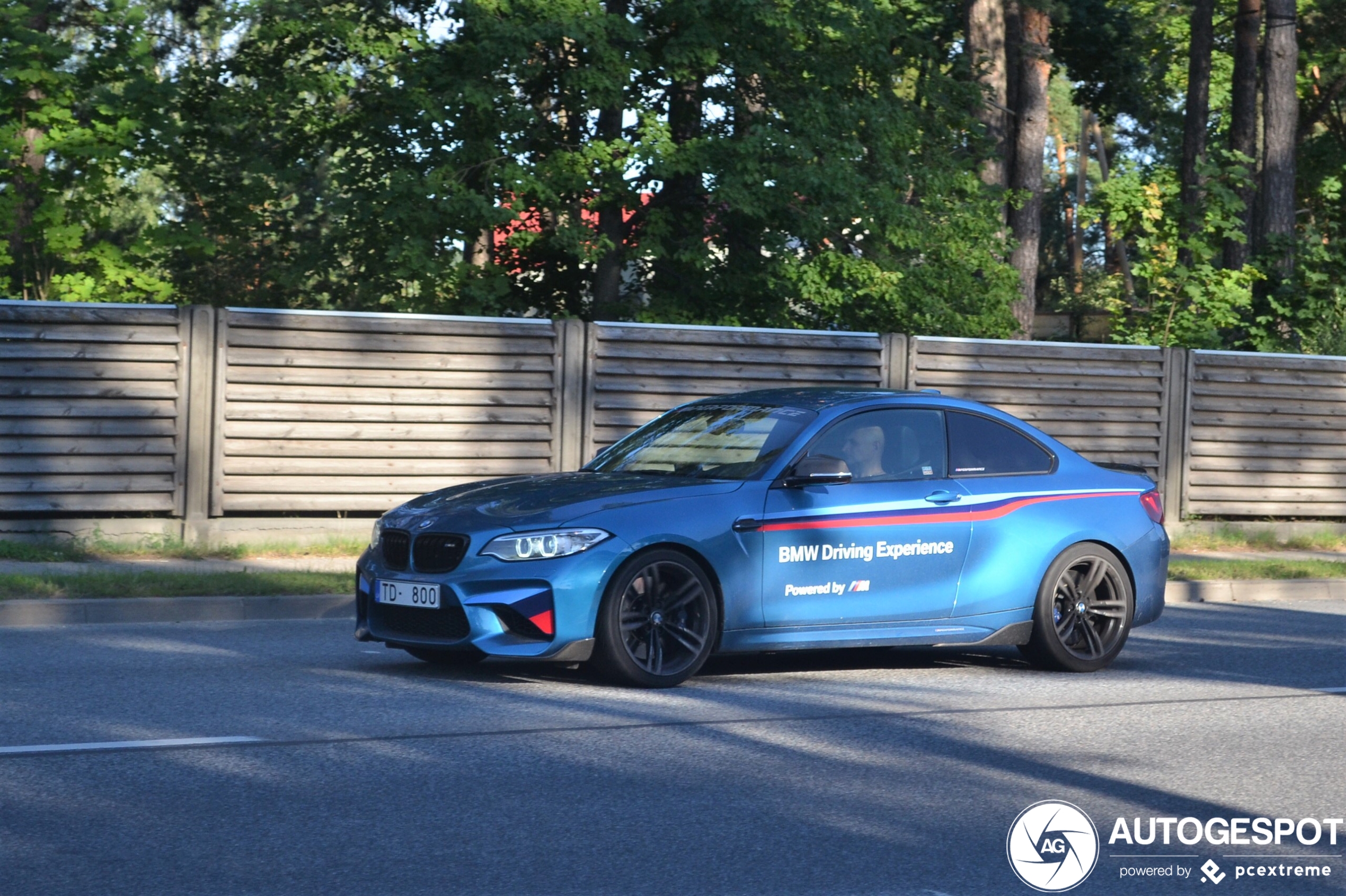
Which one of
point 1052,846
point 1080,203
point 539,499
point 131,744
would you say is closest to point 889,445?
point 539,499

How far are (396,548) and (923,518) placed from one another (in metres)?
2.90

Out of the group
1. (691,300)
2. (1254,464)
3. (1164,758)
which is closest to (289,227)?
(691,300)

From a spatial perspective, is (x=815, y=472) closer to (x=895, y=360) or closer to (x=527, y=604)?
(x=527, y=604)

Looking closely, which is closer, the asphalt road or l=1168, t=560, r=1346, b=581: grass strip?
the asphalt road

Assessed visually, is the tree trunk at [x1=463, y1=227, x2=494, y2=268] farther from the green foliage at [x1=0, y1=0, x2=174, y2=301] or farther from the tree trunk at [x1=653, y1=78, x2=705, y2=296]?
the green foliage at [x1=0, y1=0, x2=174, y2=301]

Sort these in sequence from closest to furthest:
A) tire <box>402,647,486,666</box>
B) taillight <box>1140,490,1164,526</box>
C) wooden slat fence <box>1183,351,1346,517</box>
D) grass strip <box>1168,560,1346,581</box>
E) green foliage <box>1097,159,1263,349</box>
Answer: tire <box>402,647,486,666</box>
taillight <box>1140,490,1164,526</box>
grass strip <box>1168,560,1346,581</box>
wooden slat fence <box>1183,351,1346,517</box>
green foliage <box>1097,159,1263,349</box>

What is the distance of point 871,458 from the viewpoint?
9.34 m

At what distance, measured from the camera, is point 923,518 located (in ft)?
30.3

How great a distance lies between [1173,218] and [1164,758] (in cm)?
1872

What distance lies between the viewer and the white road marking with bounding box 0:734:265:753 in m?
6.69

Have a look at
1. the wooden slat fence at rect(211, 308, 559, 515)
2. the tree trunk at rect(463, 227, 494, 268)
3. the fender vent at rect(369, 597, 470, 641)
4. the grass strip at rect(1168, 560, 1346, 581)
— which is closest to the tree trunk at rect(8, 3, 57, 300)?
the wooden slat fence at rect(211, 308, 559, 515)

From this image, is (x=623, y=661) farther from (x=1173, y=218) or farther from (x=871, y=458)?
(x=1173, y=218)

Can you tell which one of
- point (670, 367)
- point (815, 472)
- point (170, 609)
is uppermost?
point (670, 367)

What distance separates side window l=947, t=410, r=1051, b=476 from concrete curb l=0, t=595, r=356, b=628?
4.20 m
